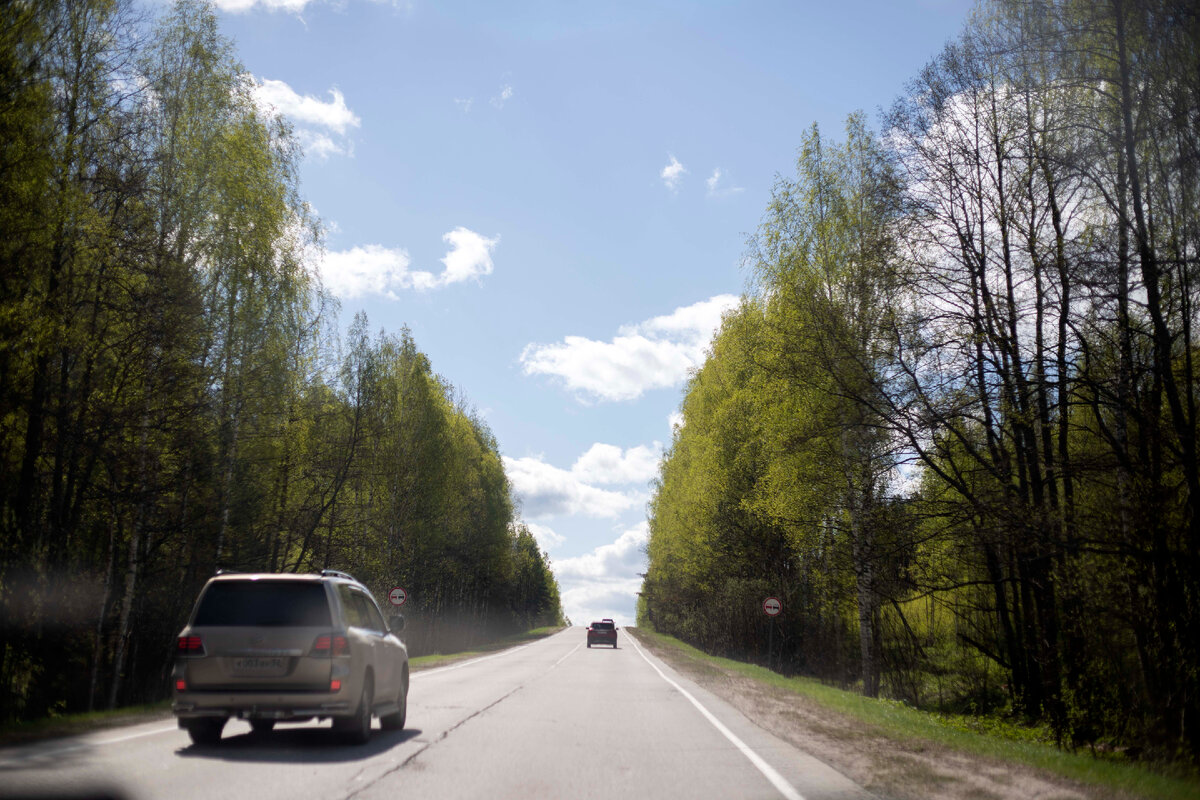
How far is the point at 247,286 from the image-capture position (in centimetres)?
2428

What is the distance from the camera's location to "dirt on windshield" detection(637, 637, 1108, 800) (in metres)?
7.43

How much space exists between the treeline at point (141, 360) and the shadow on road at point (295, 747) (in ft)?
20.7

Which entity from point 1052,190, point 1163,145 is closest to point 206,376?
point 1052,190

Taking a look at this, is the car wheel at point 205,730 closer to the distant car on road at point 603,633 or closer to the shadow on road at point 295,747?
the shadow on road at point 295,747

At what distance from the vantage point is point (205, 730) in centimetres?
922

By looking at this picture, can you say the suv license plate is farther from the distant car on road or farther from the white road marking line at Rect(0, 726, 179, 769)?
the distant car on road

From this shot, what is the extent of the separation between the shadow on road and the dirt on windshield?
4676 mm

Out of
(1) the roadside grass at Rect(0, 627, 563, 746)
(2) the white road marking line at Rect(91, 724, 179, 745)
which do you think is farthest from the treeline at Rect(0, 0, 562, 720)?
(2) the white road marking line at Rect(91, 724, 179, 745)

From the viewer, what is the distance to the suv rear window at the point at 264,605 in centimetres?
912

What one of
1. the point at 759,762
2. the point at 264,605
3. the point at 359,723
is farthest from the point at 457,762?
the point at 759,762

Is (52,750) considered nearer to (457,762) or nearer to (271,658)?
(271,658)

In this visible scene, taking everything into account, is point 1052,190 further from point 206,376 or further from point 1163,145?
point 206,376

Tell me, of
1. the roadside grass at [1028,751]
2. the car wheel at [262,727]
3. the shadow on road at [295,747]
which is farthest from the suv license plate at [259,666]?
the roadside grass at [1028,751]

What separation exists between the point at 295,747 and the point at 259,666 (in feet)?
3.47
